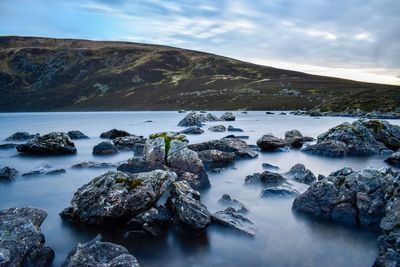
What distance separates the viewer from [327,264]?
394 inches

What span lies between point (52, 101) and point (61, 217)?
636ft

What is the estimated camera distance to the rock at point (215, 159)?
2364 centimetres

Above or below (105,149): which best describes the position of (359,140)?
above

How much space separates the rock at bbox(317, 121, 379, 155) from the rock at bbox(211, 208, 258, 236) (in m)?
19.5

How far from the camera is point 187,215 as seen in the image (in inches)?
486

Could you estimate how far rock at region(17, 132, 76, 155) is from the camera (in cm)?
3120

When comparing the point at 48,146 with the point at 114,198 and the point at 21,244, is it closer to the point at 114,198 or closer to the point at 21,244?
the point at 114,198

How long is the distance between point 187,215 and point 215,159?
11921 mm

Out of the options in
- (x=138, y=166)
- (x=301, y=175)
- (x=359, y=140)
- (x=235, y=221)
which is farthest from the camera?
(x=359, y=140)

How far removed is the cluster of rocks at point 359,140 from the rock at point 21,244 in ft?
77.9

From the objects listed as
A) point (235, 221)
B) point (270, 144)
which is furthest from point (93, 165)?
point (270, 144)

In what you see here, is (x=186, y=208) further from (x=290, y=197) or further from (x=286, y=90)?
(x=286, y=90)

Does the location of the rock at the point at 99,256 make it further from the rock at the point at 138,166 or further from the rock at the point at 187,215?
the rock at the point at 138,166

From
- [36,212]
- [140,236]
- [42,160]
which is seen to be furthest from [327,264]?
[42,160]
